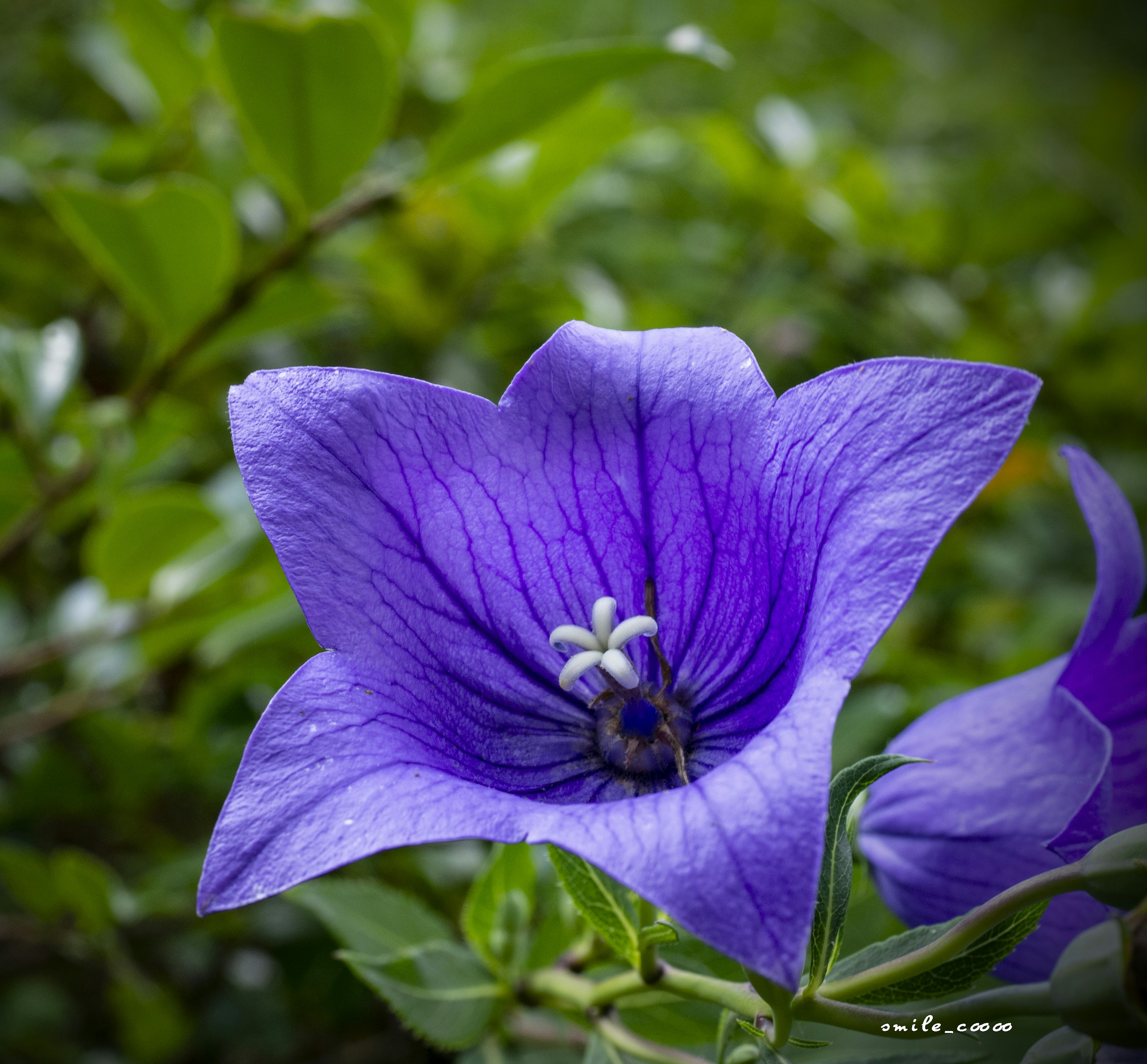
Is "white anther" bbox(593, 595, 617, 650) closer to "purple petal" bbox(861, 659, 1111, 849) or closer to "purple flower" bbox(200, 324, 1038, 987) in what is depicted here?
"purple flower" bbox(200, 324, 1038, 987)

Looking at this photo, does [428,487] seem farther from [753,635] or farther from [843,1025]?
[843,1025]

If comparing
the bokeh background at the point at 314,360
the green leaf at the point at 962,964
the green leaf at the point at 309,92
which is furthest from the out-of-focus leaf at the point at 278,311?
the green leaf at the point at 962,964

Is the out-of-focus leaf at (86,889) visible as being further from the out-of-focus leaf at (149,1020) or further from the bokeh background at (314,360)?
the out-of-focus leaf at (149,1020)

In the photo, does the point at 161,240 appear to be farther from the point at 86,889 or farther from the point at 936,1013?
the point at 936,1013

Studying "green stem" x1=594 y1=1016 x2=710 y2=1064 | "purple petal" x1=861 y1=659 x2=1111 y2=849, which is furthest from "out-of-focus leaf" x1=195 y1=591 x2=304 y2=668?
"purple petal" x1=861 y1=659 x2=1111 y2=849

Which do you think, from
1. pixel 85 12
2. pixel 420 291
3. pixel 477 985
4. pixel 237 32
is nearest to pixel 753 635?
pixel 477 985

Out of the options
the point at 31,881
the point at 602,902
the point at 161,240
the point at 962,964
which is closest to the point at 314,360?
the point at 161,240
